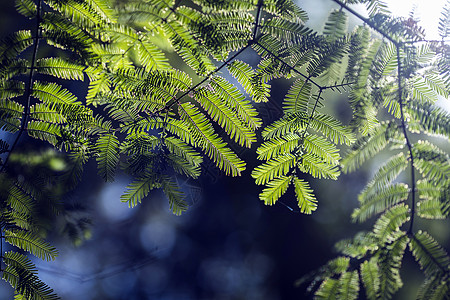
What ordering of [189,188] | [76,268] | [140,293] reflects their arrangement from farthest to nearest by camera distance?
1. [140,293]
2. [76,268]
3. [189,188]

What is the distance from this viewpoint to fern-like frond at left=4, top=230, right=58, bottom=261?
99 centimetres

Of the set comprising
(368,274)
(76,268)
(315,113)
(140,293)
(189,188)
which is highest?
(315,113)

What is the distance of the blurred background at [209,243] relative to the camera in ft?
10.7

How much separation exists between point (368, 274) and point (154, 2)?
910mm

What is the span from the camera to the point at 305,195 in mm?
891

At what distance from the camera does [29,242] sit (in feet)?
3.24

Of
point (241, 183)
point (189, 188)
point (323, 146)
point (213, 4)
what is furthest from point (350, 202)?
point (213, 4)

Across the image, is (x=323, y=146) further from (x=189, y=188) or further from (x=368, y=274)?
(x=189, y=188)

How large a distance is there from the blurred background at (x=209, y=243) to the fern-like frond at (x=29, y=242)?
1.89 m

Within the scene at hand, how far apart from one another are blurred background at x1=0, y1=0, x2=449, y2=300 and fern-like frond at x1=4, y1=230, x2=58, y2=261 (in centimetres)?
189

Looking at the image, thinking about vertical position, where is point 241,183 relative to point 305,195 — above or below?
below

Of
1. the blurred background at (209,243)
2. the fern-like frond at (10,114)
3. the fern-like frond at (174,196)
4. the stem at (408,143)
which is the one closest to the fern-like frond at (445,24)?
the stem at (408,143)

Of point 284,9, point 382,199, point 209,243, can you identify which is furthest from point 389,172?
point 209,243

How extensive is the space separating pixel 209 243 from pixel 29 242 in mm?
3242
